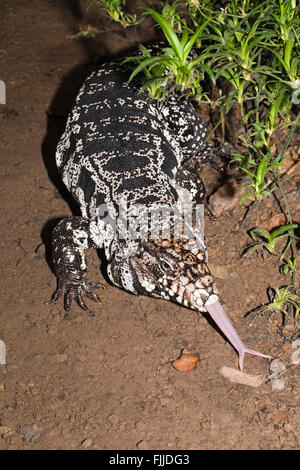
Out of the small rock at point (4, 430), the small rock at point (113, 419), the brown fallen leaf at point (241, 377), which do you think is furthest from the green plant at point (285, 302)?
the small rock at point (4, 430)

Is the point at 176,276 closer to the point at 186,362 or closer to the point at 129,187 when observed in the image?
the point at 186,362

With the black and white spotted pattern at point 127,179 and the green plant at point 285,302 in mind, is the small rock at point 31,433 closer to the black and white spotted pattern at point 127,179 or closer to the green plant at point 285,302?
the black and white spotted pattern at point 127,179

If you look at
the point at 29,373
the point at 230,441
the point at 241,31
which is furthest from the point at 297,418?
the point at 241,31

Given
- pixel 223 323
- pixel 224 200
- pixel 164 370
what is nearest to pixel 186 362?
pixel 164 370

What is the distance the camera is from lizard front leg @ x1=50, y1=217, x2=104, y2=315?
553cm

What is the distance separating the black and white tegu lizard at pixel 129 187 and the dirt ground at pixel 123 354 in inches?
11.4

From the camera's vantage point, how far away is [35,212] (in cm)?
645

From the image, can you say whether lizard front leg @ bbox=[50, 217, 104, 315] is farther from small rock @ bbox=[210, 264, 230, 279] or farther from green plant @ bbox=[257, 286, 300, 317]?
green plant @ bbox=[257, 286, 300, 317]

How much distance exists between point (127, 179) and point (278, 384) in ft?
7.61

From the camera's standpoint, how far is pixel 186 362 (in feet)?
15.7

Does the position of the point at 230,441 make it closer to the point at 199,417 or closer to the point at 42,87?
the point at 199,417

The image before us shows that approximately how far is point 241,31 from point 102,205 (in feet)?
6.80

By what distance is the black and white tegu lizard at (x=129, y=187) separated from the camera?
476 cm

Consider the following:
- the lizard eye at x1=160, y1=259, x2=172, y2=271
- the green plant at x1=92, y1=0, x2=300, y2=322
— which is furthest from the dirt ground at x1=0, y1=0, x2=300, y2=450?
the lizard eye at x1=160, y1=259, x2=172, y2=271
